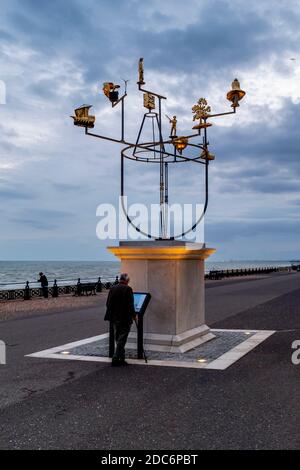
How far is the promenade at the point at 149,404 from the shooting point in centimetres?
535

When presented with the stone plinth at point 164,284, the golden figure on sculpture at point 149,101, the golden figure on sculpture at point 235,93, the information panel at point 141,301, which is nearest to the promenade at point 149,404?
the information panel at point 141,301

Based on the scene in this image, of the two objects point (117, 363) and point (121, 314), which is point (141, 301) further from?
point (117, 363)

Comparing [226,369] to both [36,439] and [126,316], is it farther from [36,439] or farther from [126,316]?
[36,439]

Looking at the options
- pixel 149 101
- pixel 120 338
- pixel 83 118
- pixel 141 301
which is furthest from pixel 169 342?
pixel 149 101

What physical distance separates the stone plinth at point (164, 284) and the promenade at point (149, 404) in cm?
161

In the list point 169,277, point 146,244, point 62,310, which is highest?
point 146,244

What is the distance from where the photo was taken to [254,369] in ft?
28.7

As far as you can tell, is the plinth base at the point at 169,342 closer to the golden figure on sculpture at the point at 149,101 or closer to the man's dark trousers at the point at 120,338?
the man's dark trousers at the point at 120,338

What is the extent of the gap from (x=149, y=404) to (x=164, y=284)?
417 cm

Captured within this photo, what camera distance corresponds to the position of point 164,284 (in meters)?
10.6

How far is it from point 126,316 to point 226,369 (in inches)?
80.6

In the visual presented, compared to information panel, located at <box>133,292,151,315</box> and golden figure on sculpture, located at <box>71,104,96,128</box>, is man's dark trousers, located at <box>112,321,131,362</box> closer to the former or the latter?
information panel, located at <box>133,292,151,315</box>

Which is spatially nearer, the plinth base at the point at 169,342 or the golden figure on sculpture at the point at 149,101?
the plinth base at the point at 169,342
